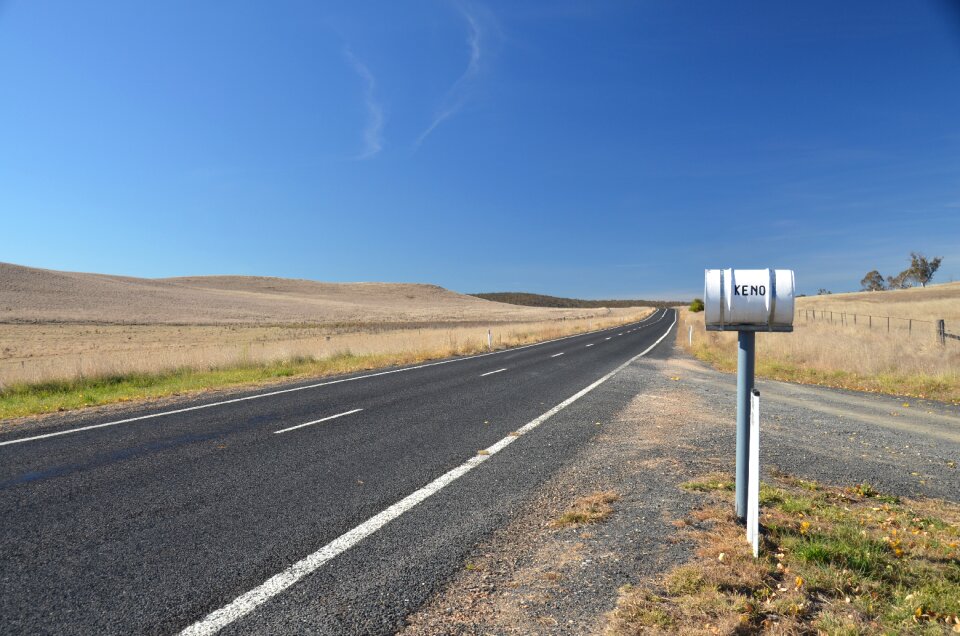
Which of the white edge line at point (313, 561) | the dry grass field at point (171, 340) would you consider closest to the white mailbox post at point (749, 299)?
the white edge line at point (313, 561)

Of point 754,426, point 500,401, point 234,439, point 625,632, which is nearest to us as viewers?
point 625,632

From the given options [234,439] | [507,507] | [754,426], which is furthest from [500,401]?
[754,426]

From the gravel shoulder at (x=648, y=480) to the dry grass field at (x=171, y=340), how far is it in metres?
10.2

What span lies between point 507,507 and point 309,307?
6997cm

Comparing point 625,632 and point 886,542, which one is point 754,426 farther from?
point 625,632

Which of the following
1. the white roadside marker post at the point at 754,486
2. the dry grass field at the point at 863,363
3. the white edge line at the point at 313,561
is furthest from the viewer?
the dry grass field at the point at 863,363

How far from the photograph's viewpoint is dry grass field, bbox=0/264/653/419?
14.0 meters

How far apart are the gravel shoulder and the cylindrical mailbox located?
1.62 m

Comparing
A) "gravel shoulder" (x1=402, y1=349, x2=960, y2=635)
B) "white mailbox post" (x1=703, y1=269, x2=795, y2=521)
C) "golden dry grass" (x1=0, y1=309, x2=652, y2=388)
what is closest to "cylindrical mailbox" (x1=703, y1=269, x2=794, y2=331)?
"white mailbox post" (x1=703, y1=269, x2=795, y2=521)

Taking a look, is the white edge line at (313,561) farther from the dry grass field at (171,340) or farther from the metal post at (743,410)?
the dry grass field at (171,340)

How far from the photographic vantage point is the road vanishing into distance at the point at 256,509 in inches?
119

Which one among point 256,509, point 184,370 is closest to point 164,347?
point 184,370

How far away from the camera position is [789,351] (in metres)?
18.3

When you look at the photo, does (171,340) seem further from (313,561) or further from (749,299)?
(749,299)
